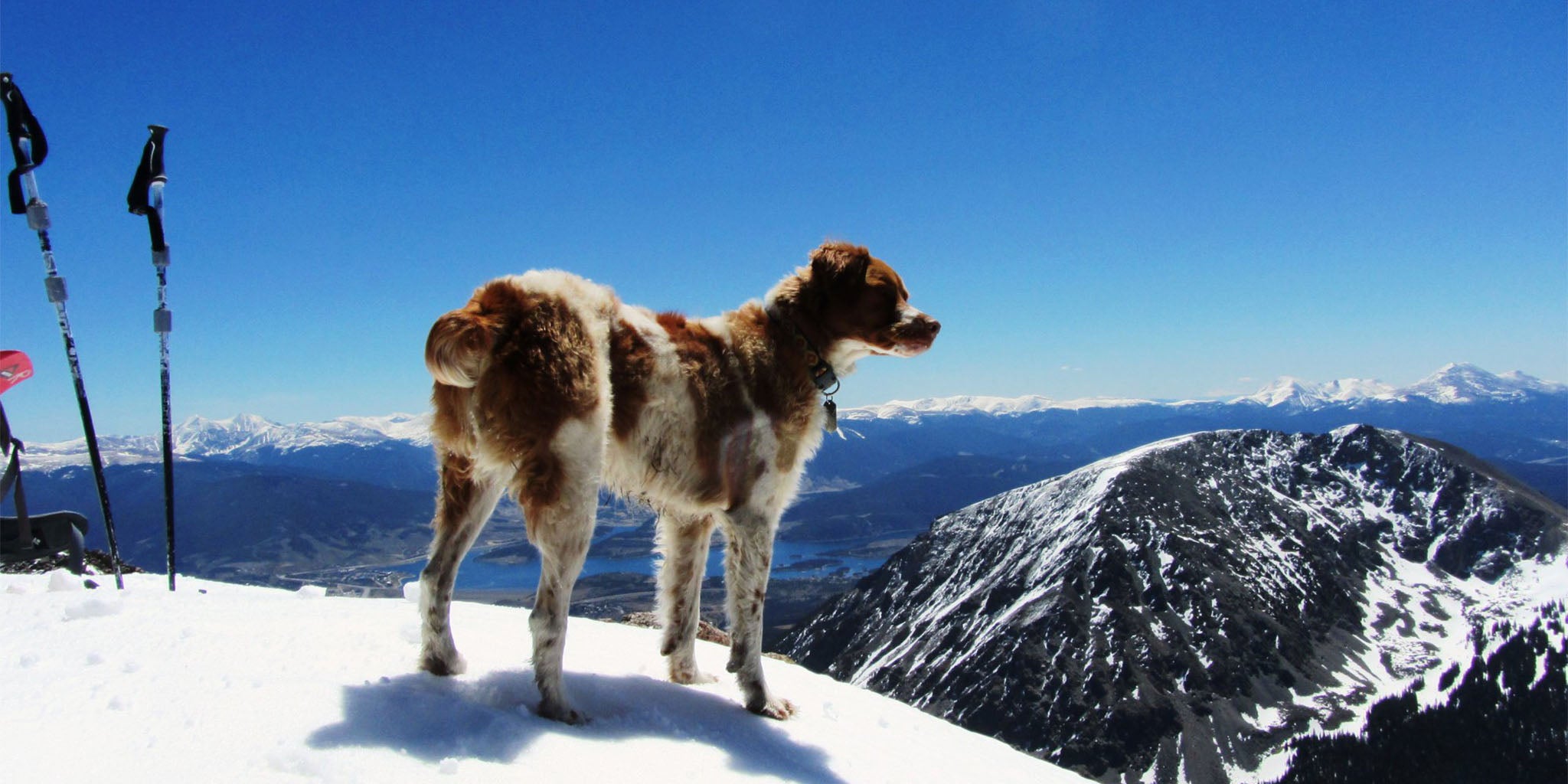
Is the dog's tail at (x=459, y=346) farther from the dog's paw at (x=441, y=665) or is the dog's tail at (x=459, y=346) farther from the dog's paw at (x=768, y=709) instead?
the dog's paw at (x=768, y=709)

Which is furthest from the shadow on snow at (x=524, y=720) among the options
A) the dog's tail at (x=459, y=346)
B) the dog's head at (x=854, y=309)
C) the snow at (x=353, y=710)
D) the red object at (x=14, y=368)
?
the red object at (x=14, y=368)

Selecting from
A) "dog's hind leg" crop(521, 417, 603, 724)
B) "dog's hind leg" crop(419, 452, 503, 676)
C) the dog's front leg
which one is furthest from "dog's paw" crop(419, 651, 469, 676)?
the dog's front leg

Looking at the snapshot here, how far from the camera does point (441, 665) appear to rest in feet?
16.3

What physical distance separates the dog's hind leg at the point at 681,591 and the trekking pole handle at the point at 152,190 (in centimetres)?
495

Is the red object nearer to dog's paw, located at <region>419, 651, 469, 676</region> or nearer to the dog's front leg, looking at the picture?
dog's paw, located at <region>419, 651, 469, 676</region>

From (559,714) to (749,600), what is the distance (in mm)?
1455

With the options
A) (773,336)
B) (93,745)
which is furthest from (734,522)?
(93,745)

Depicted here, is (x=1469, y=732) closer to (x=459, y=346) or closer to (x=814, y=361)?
(x=814, y=361)

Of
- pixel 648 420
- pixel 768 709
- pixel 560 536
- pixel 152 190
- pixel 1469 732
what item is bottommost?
pixel 1469 732

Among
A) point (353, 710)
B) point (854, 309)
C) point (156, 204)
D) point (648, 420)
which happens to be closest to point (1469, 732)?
point (854, 309)

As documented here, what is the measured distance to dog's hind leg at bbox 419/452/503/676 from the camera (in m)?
4.99

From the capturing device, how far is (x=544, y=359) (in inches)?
175

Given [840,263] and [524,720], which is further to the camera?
[840,263]

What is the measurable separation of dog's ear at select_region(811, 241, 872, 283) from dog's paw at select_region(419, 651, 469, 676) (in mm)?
3592
